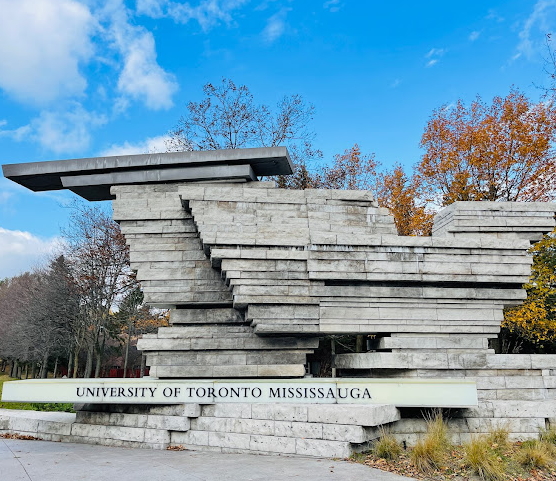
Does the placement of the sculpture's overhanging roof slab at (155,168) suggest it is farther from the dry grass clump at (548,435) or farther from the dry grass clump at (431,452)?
the dry grass clump at (548,435)

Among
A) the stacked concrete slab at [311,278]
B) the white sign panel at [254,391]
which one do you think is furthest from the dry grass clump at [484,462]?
the stacked concrete slab at [311,278]

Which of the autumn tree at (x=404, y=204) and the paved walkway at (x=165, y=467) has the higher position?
the autumn tree at (x=404, y=204)

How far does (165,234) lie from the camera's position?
11.5 m

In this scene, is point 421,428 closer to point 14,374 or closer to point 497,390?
point 497,390

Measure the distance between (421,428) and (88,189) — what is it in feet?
30.7

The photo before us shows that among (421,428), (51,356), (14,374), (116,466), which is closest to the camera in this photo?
(116,466)

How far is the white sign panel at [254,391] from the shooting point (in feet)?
28.9

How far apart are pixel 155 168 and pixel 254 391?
5.92m

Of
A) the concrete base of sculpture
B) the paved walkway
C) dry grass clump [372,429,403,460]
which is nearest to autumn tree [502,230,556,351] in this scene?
the concrete base of sculpture

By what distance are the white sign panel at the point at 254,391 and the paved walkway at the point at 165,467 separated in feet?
3.46

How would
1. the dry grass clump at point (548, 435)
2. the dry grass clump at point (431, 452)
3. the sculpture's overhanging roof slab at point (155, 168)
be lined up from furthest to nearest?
the sculpture's overhanging roof slab at point (155, 168) < the dry grass clump at point (548, 435) < the dry grass clump at point (431, 452)

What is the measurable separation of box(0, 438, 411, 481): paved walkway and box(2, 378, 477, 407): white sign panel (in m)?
1.05

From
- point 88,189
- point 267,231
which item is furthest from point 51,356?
point 267,231

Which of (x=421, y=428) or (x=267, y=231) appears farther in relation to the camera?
(x=267, y=231)
